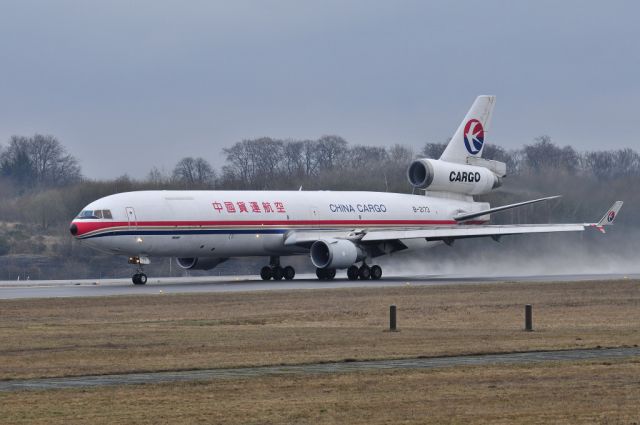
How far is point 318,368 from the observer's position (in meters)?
24.8

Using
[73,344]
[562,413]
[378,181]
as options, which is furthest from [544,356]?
[378,181]

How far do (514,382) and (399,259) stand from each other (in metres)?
53.5

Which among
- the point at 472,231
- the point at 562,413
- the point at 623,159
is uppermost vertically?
the point at 623,159

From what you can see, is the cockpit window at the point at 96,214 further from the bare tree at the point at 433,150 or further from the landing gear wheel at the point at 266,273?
the bare tree at the point at 433,150

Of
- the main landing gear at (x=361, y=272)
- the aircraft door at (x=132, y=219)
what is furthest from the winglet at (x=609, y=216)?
the aircraft door at (x=132, y=219)

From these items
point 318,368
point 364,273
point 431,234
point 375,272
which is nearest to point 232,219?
point 364,273

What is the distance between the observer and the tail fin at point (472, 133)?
73062 mm

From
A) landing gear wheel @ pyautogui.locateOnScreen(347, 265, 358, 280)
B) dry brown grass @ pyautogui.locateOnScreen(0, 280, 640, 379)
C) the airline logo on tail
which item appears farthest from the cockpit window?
the airline logo on tail

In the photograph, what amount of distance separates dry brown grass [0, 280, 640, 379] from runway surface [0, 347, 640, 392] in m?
→ 0.95

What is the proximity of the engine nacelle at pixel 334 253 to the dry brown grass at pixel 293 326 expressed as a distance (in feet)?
30.5

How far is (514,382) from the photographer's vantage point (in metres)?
22.2

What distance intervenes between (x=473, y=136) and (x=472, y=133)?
0.65ft

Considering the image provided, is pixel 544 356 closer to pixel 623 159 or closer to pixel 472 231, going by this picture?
pixel 472 231

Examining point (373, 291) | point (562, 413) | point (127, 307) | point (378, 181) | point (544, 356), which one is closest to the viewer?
point (562, 413)
